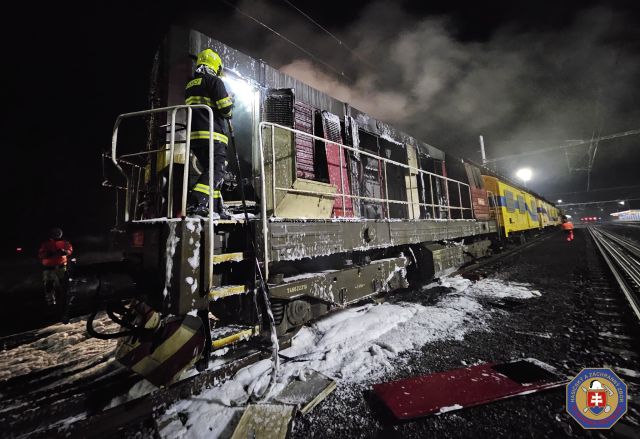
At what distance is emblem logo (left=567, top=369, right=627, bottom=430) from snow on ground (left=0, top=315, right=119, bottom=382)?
15.2 ft

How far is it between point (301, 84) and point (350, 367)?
5.32 meters

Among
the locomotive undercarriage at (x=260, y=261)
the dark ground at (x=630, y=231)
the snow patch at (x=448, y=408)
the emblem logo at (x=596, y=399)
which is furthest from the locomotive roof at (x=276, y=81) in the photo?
the dark ground at (x=630, y=231)

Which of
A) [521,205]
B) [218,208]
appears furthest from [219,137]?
[521,205]

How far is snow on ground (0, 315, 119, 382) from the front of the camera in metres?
3.16

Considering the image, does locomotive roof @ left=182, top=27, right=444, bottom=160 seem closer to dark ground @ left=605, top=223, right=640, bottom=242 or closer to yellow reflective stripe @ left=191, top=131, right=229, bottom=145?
yellow reflective stripe @ left=191, top=131, right=229, bottom=145

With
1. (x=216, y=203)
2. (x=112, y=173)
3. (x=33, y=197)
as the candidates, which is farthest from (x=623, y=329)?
(x=33, y=197)

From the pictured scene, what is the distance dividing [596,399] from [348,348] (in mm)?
1978

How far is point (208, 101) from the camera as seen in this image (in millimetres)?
3111

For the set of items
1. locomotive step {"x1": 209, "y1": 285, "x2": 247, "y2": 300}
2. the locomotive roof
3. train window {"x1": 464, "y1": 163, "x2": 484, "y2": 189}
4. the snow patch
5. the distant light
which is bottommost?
the snow patch

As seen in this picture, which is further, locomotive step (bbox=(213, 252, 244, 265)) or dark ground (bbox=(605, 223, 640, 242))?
dark ground (bbox=(605, 223, 640, 242))

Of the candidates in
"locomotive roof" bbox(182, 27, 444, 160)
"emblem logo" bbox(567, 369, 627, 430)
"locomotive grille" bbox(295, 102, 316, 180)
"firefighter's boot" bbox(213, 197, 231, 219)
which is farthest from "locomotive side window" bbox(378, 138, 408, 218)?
"emblem logo" bbox(567, 369, 627, 430)

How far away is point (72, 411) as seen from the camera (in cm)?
209

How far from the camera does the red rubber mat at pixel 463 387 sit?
1.93 m

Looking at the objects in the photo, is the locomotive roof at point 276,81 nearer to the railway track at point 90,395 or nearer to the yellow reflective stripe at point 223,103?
the yellow reflective stripe at point 223,103
